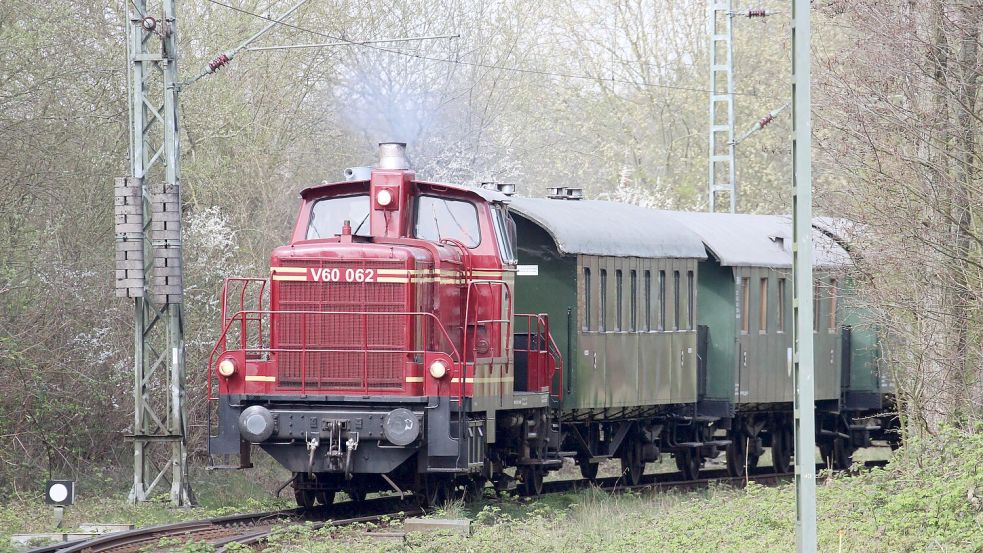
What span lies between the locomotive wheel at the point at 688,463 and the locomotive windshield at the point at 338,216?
24.5 feet

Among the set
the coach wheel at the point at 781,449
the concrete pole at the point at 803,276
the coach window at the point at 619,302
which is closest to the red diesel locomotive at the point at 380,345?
the coach window at the point at 619,302

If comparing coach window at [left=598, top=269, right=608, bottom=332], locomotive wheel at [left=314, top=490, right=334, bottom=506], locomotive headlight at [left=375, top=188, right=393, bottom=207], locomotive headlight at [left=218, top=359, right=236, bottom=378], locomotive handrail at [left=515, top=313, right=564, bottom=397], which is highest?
locomotive headlight at [left=375, top=188, right=393, bottom=207]

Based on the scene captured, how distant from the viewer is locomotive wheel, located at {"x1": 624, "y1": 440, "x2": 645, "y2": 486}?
18547 millimetres

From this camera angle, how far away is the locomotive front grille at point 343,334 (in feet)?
42.7

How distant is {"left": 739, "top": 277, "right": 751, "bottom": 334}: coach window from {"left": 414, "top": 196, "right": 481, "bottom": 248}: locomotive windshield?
6343mm

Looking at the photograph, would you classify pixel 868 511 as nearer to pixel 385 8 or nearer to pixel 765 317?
pixel 765 317

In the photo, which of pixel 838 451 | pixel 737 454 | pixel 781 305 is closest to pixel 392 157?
pixel 781 305

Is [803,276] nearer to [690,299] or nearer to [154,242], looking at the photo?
[154,242]

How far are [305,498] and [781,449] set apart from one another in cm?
979

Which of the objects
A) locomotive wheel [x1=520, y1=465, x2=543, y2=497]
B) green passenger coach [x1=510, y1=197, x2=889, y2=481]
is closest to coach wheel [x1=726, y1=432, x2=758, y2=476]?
green passenger coach [x1=510, y1=197, x2=889, y2=481]

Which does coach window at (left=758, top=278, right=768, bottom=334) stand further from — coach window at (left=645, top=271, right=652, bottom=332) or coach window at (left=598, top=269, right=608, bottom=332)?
coach window at (left=598, top=269, right=608, bottom=332)

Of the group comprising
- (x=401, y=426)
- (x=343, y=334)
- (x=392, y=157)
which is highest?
(x=392, y=157)

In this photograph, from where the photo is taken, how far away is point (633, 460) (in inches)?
733

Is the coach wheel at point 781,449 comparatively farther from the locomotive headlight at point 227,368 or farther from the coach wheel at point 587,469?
the locomotive headlight at point 227,368
